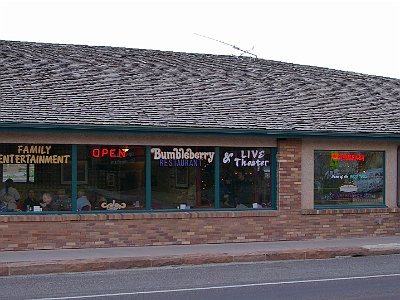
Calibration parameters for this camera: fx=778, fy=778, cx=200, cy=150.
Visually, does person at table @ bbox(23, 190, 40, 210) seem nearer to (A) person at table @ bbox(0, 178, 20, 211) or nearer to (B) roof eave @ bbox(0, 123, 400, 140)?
(A) person at table @ bbox(0, 178, 20, 211)

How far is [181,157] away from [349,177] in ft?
14.8

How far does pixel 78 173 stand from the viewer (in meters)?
16.8

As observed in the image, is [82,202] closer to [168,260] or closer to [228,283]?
[168,260]

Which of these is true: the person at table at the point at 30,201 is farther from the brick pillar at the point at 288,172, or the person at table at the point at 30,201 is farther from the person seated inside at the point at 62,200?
the brick pillar at the point at 288,172

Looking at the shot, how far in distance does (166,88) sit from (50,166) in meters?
4.45

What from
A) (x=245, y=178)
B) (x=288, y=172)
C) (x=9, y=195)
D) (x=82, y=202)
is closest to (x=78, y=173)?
(x=82, y=202)

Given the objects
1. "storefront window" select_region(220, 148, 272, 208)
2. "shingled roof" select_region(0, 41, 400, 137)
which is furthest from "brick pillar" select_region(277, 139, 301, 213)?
"shingled roof" select_region(0, 41, 400, 137)

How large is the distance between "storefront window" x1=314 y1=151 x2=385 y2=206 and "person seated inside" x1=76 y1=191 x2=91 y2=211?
5.60 m

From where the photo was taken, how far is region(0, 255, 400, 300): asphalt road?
Result: 11.6m

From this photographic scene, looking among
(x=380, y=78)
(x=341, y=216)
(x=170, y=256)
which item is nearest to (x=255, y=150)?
(x=341, y=216)

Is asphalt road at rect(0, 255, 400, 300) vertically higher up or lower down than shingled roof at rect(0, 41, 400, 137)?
lower down

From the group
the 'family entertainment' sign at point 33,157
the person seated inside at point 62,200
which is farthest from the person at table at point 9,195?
the person seated inside at point 62,200

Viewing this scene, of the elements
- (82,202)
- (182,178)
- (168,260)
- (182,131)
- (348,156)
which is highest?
(182,131)

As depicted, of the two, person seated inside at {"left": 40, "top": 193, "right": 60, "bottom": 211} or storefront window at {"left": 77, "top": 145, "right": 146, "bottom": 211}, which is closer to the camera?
person seated inside at {"left": 40, "top": 193, "right": 60, "bottom": 211}
